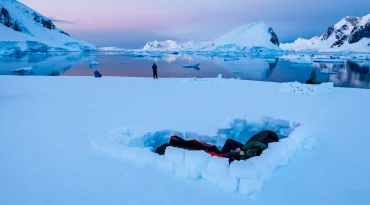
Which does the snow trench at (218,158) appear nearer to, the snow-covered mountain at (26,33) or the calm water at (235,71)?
the calm water at (235,71)

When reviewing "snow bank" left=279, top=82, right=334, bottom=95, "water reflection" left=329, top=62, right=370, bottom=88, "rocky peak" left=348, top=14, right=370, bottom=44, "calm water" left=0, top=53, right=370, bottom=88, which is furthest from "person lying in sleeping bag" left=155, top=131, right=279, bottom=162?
"rocky peak" left=348, top=14, right=370, bottom=44

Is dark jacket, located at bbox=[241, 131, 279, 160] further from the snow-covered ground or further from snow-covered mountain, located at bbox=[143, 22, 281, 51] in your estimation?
snow-covered mountain, located at bbox=[143, 22, 281, 51]

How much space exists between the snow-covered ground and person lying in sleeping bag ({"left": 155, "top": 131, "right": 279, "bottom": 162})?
445mm

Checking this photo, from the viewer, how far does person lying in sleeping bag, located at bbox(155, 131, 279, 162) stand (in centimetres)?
389

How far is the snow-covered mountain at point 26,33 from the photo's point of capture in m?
74.1

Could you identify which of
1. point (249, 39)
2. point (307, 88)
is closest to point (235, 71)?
point (307, 88)

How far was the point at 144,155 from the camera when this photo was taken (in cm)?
388

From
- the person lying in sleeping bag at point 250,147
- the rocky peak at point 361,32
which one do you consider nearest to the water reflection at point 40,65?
the person lying in sleeping bag at point 250,147

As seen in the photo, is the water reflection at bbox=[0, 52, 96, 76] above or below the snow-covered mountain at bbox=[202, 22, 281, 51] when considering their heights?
below

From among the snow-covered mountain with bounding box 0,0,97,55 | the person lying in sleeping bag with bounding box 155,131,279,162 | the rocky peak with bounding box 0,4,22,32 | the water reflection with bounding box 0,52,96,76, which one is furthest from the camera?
the rocky peak with bounding box 0,4,22,32

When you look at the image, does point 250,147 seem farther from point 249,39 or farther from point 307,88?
point 249,39

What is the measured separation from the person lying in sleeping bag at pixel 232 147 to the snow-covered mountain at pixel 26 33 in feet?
255

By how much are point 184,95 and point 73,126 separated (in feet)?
16.4

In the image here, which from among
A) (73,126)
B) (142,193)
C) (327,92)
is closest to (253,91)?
(327,92)
